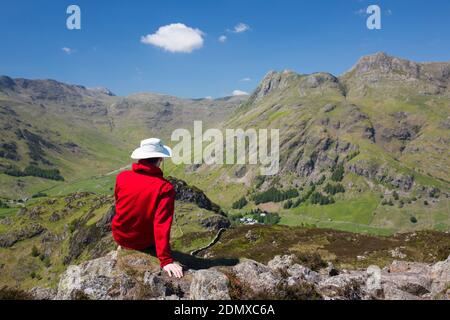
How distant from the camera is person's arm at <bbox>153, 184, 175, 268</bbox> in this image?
14.5 m

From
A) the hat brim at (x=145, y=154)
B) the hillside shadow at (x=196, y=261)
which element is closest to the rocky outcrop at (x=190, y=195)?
the hillside shadow at (x=196, y=261)

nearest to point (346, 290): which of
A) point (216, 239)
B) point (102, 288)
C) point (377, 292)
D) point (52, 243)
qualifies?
point (377, 292)

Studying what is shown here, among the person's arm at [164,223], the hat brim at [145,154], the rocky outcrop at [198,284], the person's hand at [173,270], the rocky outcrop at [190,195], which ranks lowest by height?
the rocky outcrop at [190,195]

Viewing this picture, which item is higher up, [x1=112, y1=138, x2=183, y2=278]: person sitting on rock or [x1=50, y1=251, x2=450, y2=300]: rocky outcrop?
[x1=112, y1=138, x2=183, y2=278]: person sitting on rock

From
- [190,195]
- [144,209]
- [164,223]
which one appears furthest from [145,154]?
[190,195]

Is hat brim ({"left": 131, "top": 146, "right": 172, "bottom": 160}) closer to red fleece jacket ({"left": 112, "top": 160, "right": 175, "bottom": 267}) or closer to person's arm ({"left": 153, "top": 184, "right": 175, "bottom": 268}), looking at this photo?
red fleece jacket ({"left": 112, "top": 160, "right": 175, "bottom": 267})

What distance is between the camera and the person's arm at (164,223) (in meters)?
14.5

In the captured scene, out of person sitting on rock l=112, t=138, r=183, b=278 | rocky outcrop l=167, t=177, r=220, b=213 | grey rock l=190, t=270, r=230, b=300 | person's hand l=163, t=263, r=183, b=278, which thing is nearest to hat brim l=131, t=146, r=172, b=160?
person sitting on rock l=112, t=138, r=183, b=278

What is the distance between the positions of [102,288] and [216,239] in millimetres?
94015

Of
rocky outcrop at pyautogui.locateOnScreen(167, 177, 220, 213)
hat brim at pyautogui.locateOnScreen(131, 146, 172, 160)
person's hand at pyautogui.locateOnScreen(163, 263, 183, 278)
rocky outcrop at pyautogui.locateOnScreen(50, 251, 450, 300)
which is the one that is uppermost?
hat brim at pyautogui.locateOnScreen(131, 146, 172, 160)

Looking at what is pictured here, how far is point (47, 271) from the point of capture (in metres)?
169

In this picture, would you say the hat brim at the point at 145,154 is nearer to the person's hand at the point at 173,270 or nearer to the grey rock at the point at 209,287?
the person's hand at the point at 173,270
